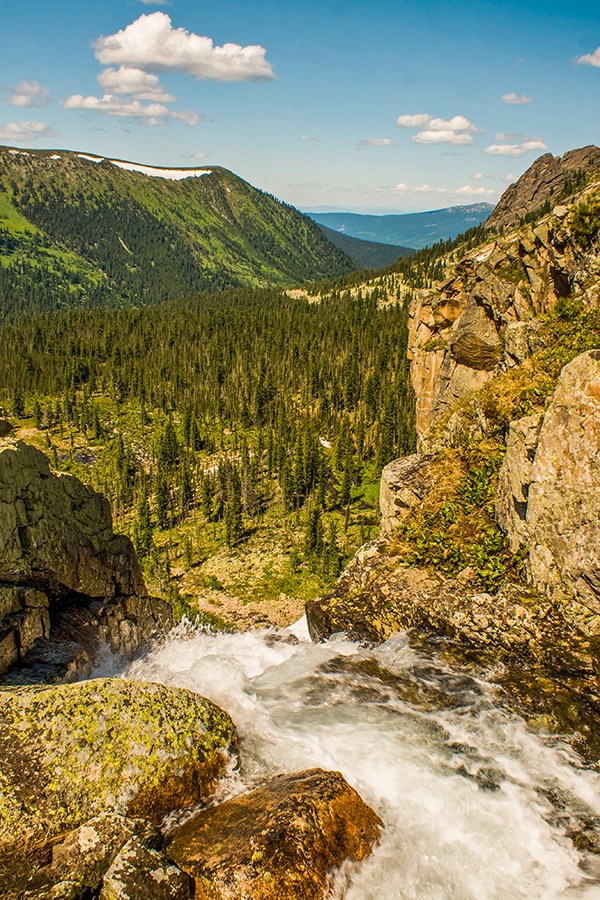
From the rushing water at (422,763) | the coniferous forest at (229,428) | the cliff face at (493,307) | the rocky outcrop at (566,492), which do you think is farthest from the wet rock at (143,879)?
the coniferous forest at (229,428)

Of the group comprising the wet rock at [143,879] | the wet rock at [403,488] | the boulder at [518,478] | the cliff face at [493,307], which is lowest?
the wet rock at [143,879]

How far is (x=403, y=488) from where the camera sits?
21703 mm

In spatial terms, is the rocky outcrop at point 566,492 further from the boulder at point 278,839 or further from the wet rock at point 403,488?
the boulder at point 278,839

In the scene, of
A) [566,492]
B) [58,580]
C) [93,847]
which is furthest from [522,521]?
[58,580]

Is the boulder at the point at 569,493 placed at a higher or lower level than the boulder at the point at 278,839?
higher

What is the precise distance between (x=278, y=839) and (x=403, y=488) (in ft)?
50.6

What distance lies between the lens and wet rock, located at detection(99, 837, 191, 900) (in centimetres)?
691

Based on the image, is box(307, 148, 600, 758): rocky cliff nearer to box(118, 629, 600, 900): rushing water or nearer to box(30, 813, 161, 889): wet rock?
box(118, 629, 600, 900): rushing water

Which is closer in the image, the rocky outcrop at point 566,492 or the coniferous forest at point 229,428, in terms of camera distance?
the rocky outcrop at point 566,492

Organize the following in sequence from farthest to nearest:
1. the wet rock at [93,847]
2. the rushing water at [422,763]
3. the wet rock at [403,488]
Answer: the wet rock at [403,488], the rushing water at [422,763], the wet rock at [93,847]

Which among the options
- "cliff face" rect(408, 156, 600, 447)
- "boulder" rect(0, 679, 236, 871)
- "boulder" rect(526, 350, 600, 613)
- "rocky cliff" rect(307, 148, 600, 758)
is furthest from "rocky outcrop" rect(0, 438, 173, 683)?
"cliff face" rect(408, 156, 600, 447)

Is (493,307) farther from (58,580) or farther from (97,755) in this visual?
(97,755)

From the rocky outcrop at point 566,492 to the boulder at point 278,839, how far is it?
7.62 meters

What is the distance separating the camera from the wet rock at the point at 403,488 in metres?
21.0
